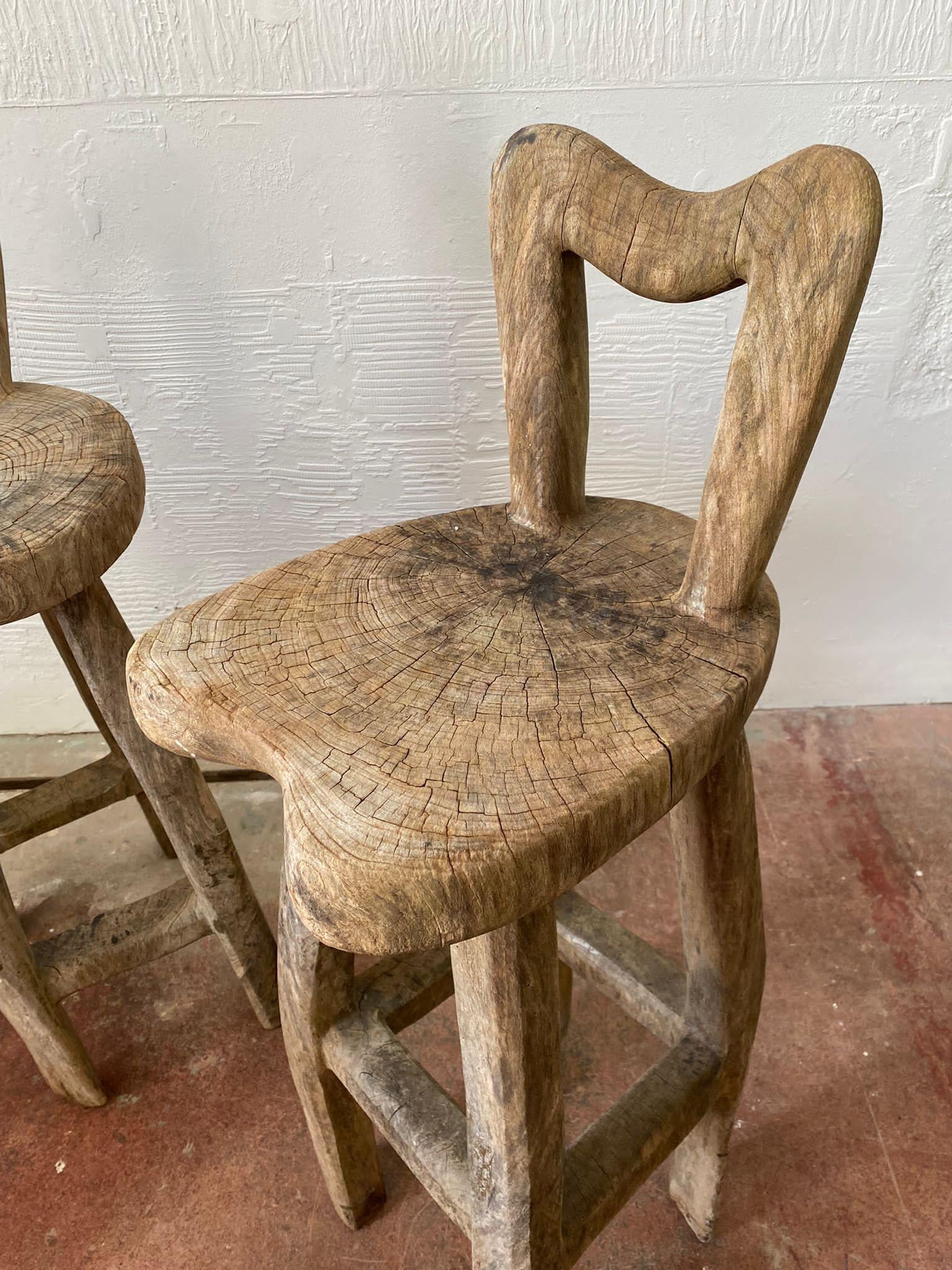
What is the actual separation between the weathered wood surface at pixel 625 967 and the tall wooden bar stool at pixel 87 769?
0.50 metres

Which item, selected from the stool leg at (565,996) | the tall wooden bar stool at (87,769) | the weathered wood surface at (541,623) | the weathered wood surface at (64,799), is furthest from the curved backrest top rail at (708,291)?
the weathered wood surface at (64,799)

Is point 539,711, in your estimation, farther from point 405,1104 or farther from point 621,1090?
point 621,1090

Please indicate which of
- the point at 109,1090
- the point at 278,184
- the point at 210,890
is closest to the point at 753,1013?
the point at 210,890

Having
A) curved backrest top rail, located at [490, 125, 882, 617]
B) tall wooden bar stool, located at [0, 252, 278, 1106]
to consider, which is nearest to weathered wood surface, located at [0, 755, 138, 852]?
tall wooden bar stool, located at [0, 252, 278, 1106]

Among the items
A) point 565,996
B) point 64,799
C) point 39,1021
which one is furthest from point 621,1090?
point 64,799

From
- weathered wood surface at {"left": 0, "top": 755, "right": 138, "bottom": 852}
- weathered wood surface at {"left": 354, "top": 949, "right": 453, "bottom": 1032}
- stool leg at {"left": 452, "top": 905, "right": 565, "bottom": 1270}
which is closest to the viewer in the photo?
stool leg at {"left": 452, "top": 905, "right": 565, "bottom": 1270}

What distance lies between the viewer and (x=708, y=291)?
33.2 inches

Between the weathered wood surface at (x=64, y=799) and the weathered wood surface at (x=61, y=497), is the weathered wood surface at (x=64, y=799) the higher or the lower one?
the lower one

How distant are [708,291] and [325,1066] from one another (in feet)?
3.04

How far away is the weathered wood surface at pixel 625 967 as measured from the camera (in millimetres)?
1141

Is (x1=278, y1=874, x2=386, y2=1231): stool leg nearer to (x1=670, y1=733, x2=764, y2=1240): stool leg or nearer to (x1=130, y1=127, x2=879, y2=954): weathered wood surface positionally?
(x1=130, y1=127, x2=879, y2=954): weathered wood surface

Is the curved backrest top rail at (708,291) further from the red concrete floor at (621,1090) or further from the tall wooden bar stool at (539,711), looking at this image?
the red concrete floor at (621,1090)

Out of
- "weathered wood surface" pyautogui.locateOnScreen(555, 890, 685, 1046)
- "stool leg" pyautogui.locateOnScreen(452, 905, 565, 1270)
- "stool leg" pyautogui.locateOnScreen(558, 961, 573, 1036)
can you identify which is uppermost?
"stool leg" pyautogui.locateOnScreen(452, 905, 565, 1270)

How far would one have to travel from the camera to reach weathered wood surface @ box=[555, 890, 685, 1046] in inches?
44.9
